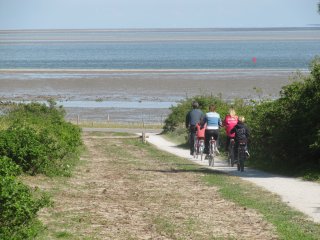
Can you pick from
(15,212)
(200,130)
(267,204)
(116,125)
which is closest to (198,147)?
(200,130)

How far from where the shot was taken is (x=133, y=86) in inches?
3255

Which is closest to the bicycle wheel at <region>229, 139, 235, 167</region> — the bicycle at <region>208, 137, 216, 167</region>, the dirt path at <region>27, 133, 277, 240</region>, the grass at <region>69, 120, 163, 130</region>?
the bicycle at <region>208, 137, 216, 167</region>

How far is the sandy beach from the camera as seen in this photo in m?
65.6

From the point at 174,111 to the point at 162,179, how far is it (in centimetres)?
2936

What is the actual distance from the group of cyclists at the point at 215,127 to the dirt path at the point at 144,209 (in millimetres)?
1746

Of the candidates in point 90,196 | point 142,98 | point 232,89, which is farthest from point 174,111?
point 90,196

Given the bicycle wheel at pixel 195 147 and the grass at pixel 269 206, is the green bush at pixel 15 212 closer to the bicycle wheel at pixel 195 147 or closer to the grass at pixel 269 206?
the grass at pixel 269 206

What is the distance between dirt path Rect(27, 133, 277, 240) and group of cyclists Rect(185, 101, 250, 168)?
5.73ft

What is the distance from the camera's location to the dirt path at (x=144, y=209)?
1288cm

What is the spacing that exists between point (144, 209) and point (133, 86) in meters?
67.8

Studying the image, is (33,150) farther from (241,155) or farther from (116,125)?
(116,125)

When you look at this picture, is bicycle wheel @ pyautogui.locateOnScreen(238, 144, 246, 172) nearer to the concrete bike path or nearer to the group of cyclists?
the group of cyclists

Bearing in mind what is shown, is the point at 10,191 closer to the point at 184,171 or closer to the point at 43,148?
the point at 43,148

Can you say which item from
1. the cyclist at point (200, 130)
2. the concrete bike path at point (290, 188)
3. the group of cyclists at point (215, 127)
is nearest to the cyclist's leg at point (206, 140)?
the group of cyclists at point (215, 127)
